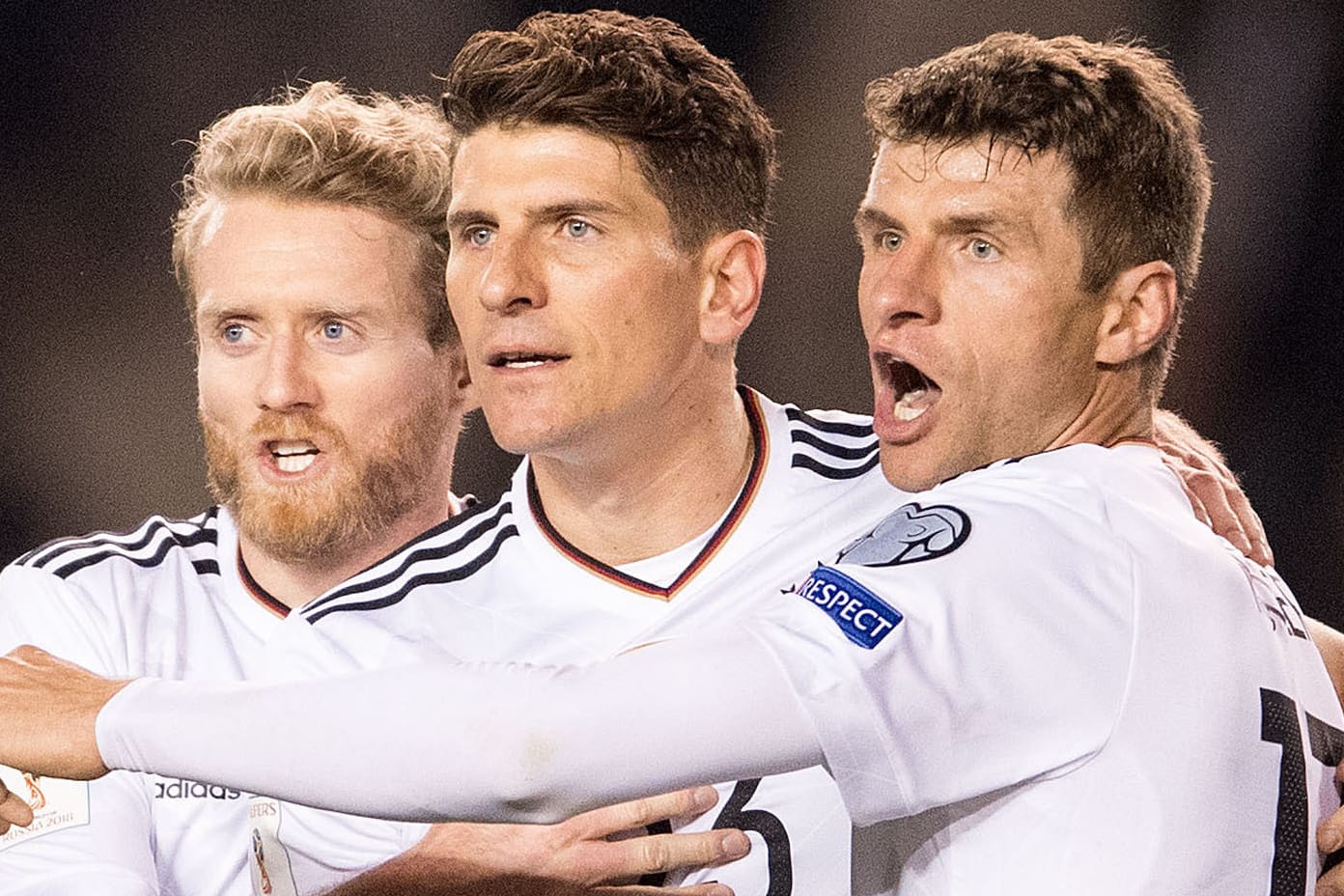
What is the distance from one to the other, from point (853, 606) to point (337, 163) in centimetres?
121

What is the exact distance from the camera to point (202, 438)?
2303 millimetres

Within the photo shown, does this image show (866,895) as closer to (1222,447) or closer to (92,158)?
(1222,447)

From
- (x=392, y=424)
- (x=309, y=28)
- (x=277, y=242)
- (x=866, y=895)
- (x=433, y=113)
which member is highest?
(x=309, y=28)

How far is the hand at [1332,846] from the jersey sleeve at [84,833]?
1599mm

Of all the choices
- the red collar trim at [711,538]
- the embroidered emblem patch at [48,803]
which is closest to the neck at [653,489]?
the red collar trim at [711,538]

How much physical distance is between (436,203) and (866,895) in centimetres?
115

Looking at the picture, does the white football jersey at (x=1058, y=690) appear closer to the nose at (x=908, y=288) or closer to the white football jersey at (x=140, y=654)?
the nose at (x=908, y=288)

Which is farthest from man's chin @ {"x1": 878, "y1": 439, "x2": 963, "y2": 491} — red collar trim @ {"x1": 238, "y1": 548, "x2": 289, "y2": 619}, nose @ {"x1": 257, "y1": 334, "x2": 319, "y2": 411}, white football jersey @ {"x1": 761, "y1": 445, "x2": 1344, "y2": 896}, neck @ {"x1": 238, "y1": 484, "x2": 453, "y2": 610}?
red collar trim @ {"x1": 238, "y1": 548, "x2": 289, "y2": 619}

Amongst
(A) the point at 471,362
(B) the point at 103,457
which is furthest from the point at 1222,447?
(B) the point at 103,457

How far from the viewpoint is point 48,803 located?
2.22 metres

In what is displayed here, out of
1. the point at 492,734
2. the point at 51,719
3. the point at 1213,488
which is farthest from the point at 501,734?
the point at 1213,488

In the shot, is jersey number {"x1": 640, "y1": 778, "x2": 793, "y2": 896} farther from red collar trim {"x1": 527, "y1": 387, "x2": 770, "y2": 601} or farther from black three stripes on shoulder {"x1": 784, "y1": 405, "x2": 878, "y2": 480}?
black three stripes on shoulder {"x1": 784, "y1": 405, "x2": 878, "y2": 480}

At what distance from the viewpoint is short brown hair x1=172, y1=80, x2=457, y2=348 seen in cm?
222

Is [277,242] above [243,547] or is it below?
above
